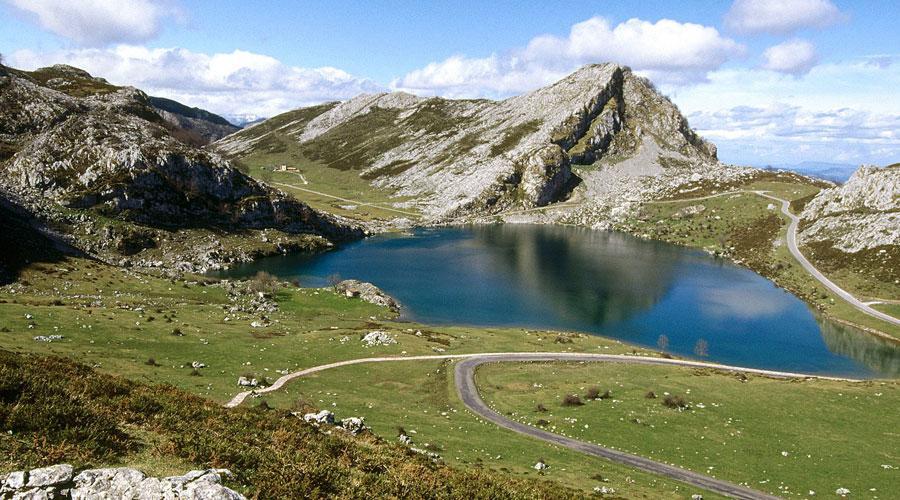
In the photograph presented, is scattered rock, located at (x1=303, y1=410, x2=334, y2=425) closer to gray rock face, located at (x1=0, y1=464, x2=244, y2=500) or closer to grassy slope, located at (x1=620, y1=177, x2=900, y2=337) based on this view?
gray rock face, located at (x1=0, y1=464, x2=244, y2=500)

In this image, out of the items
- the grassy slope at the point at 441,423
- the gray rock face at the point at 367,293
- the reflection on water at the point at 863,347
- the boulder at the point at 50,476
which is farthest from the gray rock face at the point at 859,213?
the boulder at the point at 50,476

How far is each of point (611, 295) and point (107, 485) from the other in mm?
111909

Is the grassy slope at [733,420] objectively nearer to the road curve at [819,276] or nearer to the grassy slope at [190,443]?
the grassy slope at [190,443]

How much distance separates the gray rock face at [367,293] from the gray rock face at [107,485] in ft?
282

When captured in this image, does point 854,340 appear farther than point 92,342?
Yes

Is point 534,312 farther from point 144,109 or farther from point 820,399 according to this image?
point 144,109

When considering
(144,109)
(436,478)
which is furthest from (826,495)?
(144,109)

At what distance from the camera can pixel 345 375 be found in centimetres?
5609

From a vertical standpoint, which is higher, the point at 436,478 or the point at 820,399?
the point at 436,478

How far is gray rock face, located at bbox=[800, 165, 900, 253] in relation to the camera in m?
137

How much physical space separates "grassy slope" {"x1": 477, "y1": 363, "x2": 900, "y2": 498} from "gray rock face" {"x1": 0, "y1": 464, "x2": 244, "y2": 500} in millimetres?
35489

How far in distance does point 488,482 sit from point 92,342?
4489cm

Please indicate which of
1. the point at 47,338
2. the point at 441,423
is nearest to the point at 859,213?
the point at 441,423

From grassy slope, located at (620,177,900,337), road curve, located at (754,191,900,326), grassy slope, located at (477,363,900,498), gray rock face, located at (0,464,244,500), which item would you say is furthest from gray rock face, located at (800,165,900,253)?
gray rock face, located at (0,464,244,500)
